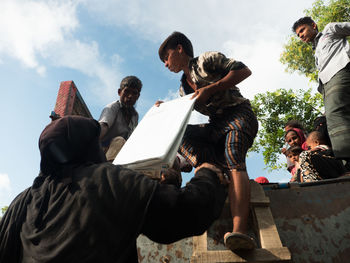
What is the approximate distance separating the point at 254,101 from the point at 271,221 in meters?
14.1

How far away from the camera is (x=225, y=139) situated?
8.85 ft

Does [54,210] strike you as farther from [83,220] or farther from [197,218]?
[197,218]

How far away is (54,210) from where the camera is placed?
1473 millimetres

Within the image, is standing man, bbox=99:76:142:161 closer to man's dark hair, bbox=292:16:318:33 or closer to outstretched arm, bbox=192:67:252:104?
outstretched arm, bbox=192:67:252:104

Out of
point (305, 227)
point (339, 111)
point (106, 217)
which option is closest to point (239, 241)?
point (305, 227)

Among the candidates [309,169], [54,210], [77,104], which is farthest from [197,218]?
[77,104]

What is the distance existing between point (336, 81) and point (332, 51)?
55 centimetres

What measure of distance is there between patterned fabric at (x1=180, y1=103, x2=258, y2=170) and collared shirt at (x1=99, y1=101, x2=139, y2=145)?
6.07 feet

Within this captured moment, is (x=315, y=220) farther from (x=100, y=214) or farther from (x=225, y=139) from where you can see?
(x=100, y=214)

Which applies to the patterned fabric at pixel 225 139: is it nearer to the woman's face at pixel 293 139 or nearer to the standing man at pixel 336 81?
the standing man at pixel 336 81

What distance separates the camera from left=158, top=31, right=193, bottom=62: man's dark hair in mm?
3096

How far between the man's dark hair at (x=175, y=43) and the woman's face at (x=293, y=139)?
3095 millimetres

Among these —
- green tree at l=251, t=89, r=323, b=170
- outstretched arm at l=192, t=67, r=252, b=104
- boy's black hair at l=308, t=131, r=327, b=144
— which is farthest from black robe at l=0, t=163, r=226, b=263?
green tree at l=251, t=89, r=323, b=170

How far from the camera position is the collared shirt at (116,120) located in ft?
14.4
